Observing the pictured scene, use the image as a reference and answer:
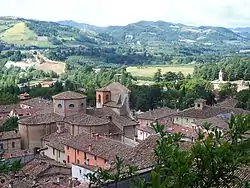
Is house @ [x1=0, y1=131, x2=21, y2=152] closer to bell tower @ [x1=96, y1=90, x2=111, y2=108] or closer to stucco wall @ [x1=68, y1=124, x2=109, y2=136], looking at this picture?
stucco wall @ [x1=68, y1=124, x2=109, y2=136]

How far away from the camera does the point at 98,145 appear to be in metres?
30.5

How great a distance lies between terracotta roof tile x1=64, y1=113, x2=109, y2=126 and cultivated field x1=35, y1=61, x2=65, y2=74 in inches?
4049

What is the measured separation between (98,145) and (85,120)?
23.8ft

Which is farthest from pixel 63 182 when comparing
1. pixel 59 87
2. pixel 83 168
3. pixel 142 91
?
pixel 59 87

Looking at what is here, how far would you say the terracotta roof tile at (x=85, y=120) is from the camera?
36.9 m

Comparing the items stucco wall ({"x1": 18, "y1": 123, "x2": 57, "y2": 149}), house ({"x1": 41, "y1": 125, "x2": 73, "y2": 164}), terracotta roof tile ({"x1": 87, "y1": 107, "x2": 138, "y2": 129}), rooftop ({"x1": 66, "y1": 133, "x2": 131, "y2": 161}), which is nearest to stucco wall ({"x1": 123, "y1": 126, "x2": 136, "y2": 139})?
terracotta roof tile ({"x1": 87, "y1": 107, "x2": 138, "y2": 129})

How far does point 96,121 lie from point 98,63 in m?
136

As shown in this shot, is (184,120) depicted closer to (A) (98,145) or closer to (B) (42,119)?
(B) (42,119)

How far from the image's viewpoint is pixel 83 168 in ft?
87.8

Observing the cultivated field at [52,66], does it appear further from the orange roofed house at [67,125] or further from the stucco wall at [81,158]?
the stucco wall at [81,158]

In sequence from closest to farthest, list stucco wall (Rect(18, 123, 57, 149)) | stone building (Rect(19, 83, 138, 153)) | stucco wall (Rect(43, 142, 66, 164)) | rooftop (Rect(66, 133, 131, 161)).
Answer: rooftop (Rect(66, 133, 131, 161)), stucco wall (Rect(43, 142, 66, 164)), stone building (Rect(19, 83, 138, 153)), stucco wall (Rect(18, 123, 57, 149))

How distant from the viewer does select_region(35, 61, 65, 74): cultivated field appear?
143 metres

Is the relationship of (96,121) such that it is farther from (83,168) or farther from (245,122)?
(245,122)

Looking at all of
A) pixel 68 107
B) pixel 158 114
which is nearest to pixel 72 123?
pixel 68 107
